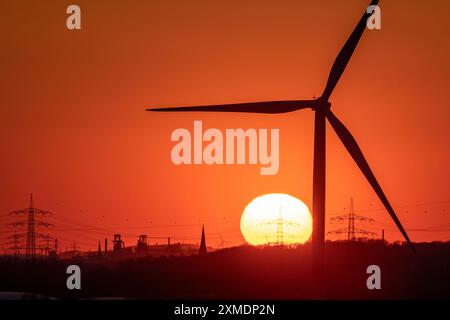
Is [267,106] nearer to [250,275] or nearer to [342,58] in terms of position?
[342,58]

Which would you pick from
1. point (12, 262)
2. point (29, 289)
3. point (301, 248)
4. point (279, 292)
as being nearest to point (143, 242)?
point (12, 262)

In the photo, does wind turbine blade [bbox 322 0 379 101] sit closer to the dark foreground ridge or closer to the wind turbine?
the wind turbine

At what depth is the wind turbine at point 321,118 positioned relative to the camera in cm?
6569

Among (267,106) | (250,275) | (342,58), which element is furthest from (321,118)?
(250,275)

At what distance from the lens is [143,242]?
155375 mm

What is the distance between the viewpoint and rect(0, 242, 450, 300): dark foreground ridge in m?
97.4

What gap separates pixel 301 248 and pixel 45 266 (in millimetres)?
28790

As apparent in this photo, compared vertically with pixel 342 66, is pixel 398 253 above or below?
below

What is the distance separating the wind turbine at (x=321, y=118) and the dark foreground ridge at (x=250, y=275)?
21021 mm

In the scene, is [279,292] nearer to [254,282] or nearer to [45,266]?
[254,282]

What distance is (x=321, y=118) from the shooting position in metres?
66.9

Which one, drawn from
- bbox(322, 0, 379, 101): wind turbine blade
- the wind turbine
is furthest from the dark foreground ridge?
bbox(322, 0, 379, 101): wind turbine blade

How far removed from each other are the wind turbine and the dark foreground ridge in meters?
21.0

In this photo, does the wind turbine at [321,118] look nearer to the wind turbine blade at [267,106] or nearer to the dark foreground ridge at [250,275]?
the wind turbine blade at [267,106]
